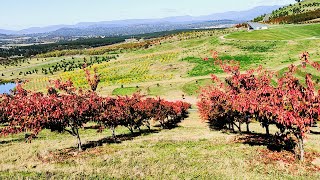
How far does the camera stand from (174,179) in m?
21.1

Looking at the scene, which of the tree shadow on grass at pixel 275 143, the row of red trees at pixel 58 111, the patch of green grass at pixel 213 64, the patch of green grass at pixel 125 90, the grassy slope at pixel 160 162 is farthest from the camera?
the patch of green grass at pixel 213 64

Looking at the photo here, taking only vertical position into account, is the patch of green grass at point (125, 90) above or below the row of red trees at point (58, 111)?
below

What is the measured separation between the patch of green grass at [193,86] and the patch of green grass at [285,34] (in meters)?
46.8

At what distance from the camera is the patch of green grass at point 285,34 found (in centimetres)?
12425

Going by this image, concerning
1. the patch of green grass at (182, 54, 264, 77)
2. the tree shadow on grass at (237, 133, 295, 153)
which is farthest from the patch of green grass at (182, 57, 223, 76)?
the tree shadow on grass at (237, 133, 295, 153)

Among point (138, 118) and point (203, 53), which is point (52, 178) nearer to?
point (138, 118)

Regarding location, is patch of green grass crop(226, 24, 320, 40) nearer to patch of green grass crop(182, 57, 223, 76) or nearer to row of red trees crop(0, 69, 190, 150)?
patch of green grass crop(182, 57, 223, 76)

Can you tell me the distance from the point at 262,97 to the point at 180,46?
131 metres

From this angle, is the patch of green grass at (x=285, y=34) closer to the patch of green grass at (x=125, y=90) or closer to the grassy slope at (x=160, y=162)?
the patch of green grass at (x=125, y=90)

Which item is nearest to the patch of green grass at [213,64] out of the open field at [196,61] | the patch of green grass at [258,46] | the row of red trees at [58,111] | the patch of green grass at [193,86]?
the open field at [196,61]

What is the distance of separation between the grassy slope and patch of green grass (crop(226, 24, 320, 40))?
331ft

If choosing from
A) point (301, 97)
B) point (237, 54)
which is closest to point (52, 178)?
point (301, 97)

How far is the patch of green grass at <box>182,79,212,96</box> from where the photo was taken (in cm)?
8656

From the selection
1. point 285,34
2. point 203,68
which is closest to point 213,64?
point 203,68
